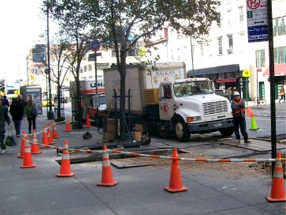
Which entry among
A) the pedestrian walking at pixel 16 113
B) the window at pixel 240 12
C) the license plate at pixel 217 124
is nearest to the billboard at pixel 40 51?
the pedestrian walking at pixel 16 113

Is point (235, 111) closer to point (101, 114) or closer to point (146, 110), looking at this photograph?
point (146, 110)

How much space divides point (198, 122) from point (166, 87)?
7.25ft

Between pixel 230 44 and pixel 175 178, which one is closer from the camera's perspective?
pixel 175 178

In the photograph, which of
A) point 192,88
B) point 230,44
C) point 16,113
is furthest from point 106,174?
point 230,44

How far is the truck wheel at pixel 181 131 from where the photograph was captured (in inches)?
533

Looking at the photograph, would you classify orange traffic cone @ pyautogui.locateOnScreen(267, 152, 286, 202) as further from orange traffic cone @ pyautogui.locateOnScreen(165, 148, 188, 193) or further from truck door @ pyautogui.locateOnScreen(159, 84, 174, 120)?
truck door @ pyautogui.locateOnScreen(159, 84, 174, 120)

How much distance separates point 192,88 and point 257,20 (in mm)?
7670

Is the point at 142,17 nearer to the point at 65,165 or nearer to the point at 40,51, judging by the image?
the point at 65,165

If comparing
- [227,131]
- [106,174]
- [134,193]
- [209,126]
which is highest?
[209,126]

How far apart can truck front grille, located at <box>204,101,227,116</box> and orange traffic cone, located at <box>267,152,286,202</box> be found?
7.65m

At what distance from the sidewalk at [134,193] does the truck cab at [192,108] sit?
4.37 m

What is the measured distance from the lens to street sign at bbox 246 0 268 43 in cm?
701

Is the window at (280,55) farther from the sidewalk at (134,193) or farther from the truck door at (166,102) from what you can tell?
the sidewalk at (134,193)

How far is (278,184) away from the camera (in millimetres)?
5820
